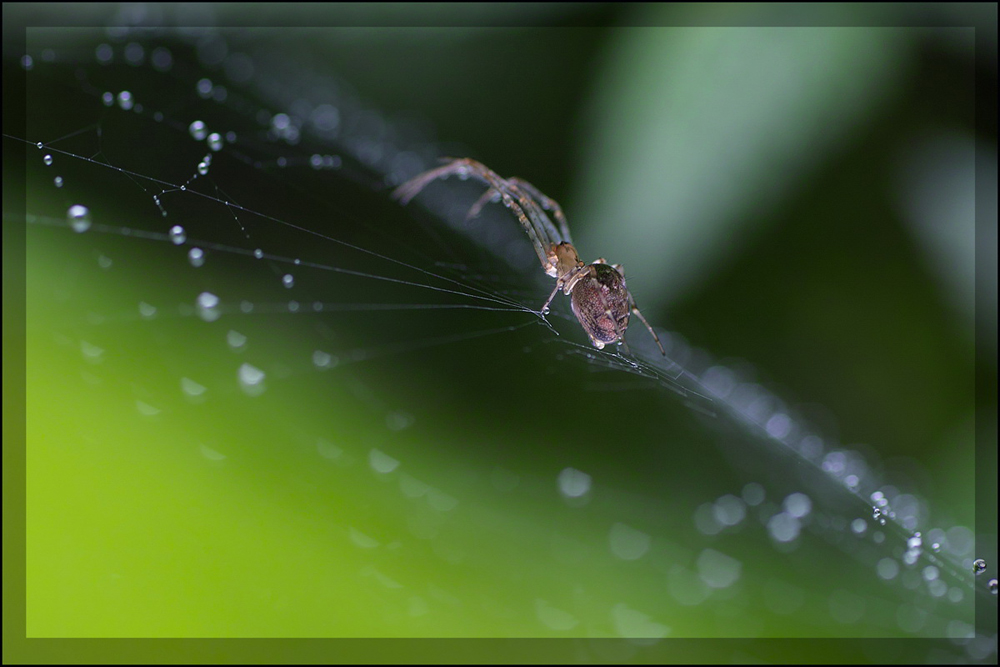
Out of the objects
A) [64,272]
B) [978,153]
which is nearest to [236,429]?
[64,272]

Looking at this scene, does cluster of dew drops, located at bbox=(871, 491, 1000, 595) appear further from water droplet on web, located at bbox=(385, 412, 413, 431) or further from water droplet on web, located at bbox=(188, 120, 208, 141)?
water droplet on web, located at bbox=(188, 120, 208, 141)

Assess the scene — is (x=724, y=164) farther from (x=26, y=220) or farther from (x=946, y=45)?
(x=26, y=220)

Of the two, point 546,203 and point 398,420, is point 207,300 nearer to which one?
point 398,420

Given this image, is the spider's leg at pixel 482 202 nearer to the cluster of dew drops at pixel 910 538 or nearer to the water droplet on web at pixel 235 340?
the water droplet on web at pixel 235 340

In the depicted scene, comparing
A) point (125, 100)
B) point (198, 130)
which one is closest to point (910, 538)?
point (198, 130)

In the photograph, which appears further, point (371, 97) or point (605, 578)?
point (371, 97)

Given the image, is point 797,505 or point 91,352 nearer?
point 91,352
